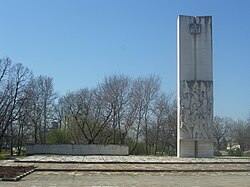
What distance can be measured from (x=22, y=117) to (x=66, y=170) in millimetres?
25558

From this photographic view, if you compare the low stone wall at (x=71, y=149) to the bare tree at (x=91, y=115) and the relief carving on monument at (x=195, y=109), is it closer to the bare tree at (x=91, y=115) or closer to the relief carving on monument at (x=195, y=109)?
the bare tree at (x=91, y=115)

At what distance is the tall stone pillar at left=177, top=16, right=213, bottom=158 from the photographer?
1375 inches

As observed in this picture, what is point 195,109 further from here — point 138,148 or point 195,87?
point 138,148

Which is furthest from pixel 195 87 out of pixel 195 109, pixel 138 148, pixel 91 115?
pixel 91 115

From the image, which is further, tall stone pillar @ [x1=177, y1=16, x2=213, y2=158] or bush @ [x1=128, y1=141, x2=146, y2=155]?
bush @ [x1=128, y1=141, x2=146, y2=155]

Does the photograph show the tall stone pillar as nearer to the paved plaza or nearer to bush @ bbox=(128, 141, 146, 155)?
the paved plaza

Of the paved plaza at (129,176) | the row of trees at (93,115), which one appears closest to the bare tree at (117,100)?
the row of trees at (93,115)

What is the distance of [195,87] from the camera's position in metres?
35.0

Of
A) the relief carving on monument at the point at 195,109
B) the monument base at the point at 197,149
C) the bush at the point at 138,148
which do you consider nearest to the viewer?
the relief carving on monument at the point at 195,109

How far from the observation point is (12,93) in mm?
43094

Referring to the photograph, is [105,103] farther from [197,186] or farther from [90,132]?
[197,186]

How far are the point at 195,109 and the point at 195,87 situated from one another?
1893 mm

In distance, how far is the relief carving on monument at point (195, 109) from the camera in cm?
3491

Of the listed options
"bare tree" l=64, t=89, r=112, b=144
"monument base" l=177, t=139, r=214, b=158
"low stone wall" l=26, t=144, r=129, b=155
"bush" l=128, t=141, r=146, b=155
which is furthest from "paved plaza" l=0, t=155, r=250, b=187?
"bush" l=128, t=141, r=146, b=155
